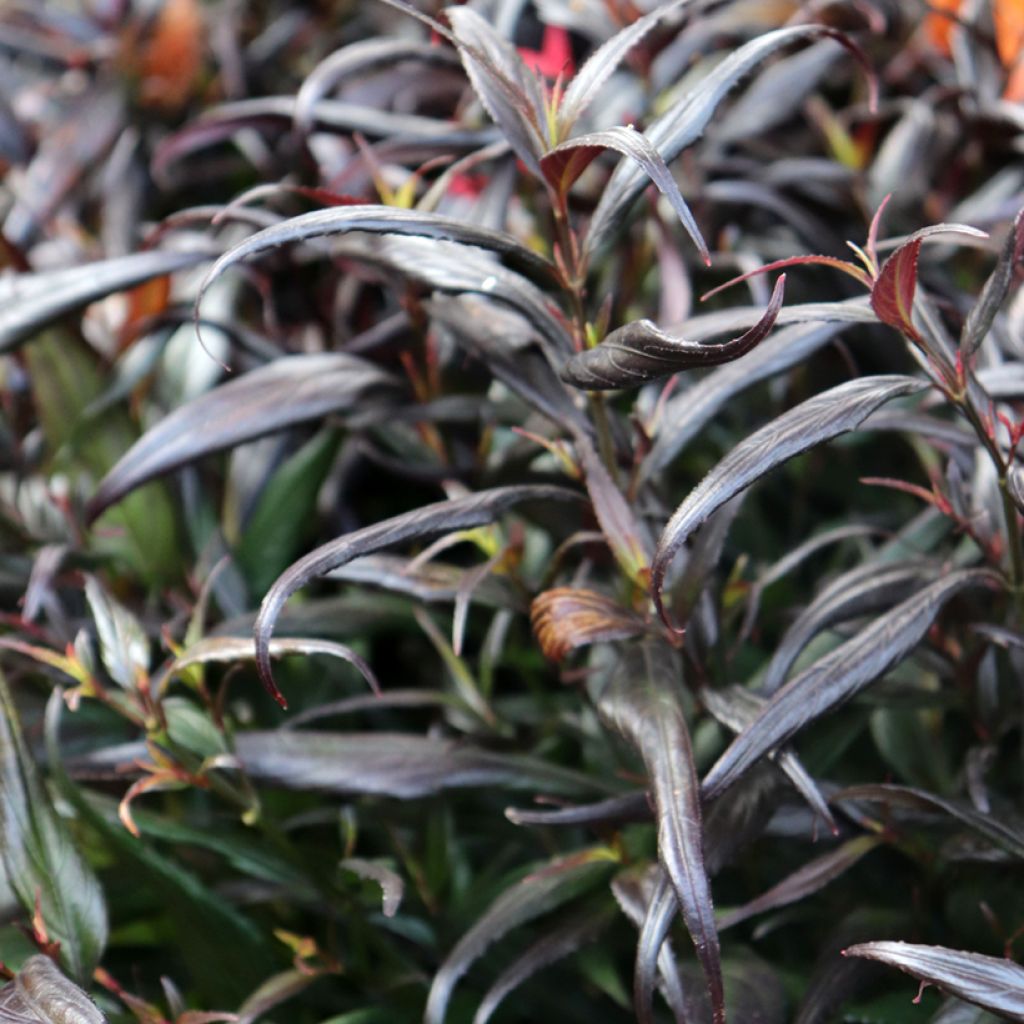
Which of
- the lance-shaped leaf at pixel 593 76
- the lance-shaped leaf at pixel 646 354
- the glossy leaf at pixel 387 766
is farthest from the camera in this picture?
the glossy leaf at pixel 387 766

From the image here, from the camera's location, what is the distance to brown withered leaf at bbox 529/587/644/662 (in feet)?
Answer: 2.05

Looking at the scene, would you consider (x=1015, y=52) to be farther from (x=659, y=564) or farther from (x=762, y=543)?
(x=659, y=564)

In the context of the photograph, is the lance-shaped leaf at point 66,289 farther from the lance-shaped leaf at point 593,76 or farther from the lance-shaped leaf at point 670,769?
the lance-shaped leaf at point 670,769

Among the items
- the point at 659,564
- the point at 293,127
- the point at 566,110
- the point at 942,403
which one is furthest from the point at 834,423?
the point at 293,127

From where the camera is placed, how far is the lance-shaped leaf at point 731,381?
701 mm

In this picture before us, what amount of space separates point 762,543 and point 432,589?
343mm

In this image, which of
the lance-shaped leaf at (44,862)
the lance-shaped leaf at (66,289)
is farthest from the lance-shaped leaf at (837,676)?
the lance-shaped leaf at (66,289)

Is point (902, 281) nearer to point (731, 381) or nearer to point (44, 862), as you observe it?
point (731, 381)

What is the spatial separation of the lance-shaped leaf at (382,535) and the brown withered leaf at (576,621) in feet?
0.19

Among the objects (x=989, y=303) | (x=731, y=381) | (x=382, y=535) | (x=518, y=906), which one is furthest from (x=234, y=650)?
(x=989, y=303)

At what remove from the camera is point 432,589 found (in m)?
0.73

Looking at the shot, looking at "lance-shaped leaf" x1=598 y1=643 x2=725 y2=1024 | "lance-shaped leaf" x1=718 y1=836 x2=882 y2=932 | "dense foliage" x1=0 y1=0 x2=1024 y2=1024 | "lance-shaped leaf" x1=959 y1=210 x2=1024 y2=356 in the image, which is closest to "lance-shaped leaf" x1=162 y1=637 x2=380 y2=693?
"dense foliage" x1=0 y1=0 x2=1024 y2=1024

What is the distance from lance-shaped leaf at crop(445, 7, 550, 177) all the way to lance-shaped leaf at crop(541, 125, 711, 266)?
0.07 feet

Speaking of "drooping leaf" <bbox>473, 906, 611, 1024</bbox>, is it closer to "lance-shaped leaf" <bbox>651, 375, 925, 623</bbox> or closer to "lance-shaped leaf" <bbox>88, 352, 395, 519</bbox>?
"lance-shaped leaf" <bbox>651, 375, 925, 623</bbox>
